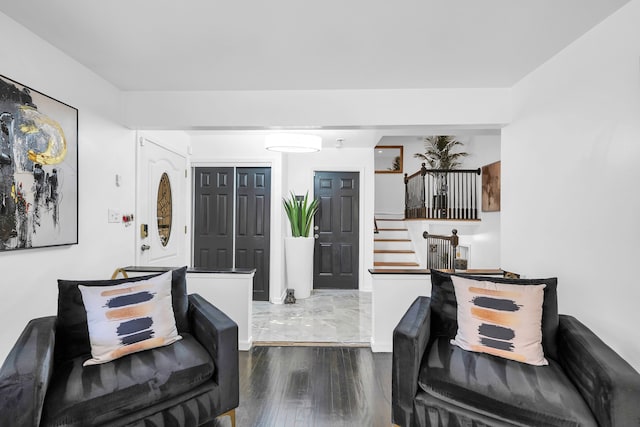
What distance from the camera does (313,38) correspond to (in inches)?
85.0

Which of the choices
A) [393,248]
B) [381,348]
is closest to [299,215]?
[381,348]

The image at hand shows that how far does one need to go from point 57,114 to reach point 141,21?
34.4 inches

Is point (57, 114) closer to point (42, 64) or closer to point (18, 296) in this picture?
point (42, 64)

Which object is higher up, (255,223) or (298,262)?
(255,223)

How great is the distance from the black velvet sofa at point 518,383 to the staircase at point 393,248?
4.36 metres

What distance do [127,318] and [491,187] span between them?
5.54 metres

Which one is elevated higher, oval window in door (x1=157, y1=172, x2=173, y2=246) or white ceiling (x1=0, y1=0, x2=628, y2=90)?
white ceiling (x1=0, y1=0, x2=628, y2=90)

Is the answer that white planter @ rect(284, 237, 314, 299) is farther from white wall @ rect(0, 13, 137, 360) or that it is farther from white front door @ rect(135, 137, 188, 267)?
white wall @ rect(0, 13, 137, 360)

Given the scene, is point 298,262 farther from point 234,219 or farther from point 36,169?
point 36,169

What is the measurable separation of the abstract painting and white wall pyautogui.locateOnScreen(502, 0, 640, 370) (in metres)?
2.96

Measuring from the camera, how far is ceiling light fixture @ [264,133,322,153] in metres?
4.16

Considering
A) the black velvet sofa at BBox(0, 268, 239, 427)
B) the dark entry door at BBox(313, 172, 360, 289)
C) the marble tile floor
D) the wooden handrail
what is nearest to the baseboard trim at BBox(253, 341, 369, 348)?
the marble tile floor

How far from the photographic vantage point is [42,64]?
2213 millimetres

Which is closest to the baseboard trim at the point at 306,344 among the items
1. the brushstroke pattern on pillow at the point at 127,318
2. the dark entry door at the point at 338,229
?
the brushstroke pattern on pillow at the point at 127,318
